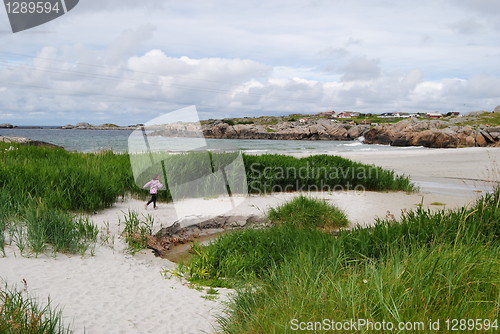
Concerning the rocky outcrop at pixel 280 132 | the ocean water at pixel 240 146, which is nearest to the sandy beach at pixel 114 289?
the ocean water at pixel 240 146

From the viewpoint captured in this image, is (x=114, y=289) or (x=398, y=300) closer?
(x=398, y=300)

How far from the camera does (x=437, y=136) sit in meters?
51.6

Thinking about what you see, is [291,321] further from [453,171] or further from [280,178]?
[453,171]

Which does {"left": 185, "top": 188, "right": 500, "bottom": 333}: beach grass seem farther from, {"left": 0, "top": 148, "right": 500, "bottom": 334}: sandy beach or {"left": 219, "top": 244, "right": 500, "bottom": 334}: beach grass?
{"left": 0, "top": 148, "right": 500, "bottom": 334}: sandy beach

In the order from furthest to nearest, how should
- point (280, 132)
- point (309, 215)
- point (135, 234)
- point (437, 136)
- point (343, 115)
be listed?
point (343, 115), point (280, 132), point (437, 136), point (309, 215), point (135, 234)

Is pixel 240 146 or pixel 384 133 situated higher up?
pixel 384 133

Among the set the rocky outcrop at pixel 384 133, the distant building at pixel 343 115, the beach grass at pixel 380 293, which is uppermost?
the distant building at pixel 343 115

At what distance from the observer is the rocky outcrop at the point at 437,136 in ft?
166

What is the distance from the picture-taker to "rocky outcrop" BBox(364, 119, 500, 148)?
5066 centimetres

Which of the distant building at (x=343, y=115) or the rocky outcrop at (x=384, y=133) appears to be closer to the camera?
the rocky outcrop at (x=384, y=133)

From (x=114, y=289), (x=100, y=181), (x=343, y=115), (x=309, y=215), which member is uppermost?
(x=343, y=115)

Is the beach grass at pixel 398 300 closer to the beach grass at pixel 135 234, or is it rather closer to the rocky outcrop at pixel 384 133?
the beach grass at pixel 135 234

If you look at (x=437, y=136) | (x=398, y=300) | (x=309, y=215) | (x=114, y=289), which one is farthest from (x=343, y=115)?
(x=398, y=300)

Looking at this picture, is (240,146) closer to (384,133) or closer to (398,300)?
(384,133)
